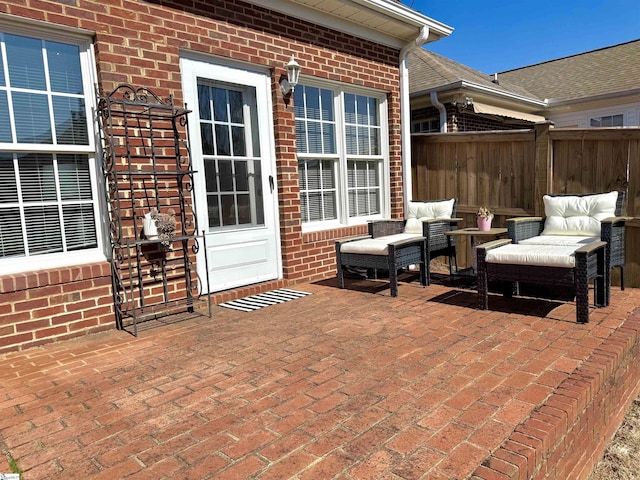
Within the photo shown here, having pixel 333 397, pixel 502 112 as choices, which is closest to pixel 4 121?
pixel 333 397

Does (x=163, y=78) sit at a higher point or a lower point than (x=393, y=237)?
higher

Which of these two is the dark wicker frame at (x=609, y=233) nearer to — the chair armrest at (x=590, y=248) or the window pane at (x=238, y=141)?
the chair armrest at (x=590, y=248)

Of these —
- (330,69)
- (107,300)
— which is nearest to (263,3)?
(330,69)

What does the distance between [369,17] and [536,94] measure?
778cm

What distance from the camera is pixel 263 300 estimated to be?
446 cm

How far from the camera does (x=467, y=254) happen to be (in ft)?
19.0

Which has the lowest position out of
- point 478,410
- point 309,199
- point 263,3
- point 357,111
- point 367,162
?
point 478,410

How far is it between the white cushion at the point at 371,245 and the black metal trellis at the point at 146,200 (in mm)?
1483

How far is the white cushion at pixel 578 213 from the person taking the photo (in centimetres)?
418

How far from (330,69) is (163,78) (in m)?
2.08

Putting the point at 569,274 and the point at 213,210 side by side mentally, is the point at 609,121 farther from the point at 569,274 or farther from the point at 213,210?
the point at 213,210

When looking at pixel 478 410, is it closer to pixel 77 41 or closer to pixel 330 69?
pixel 77 41

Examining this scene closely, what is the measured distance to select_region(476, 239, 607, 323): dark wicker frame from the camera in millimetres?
3250

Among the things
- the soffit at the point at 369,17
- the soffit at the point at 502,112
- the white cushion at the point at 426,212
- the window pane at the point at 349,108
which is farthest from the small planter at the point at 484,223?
the soffit at the point at 502,112
